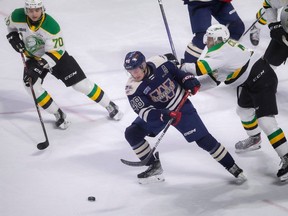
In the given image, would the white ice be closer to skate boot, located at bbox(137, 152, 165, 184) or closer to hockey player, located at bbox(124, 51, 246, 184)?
skate boot, located at bbox(137, 152, 165, 184)

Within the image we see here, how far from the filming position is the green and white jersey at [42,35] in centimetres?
448

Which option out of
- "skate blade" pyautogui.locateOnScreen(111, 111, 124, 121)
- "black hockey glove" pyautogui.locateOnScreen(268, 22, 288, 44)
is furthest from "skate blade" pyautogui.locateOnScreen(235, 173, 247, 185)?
"skate blade" pyautogui.locateOnScreen(111, 111, 124, 121)

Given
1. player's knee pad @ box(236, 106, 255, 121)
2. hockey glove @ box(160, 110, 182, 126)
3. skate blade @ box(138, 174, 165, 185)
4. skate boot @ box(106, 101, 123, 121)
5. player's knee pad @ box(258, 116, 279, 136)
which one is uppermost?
hockey glove @ box(160, 110, 182, 126)

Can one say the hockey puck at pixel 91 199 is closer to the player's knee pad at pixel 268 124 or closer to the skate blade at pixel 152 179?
the skate blade at pixel 152 179

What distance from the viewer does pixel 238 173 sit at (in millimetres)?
3928

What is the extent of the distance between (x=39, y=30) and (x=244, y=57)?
142cm

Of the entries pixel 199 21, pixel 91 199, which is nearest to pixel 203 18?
pixel 199 21

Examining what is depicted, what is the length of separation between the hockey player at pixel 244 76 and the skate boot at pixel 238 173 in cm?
21

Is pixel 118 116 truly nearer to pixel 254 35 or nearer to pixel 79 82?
pixel 79 82

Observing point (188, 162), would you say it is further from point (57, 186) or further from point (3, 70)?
point (3, 70)

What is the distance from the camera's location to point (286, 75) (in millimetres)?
5547

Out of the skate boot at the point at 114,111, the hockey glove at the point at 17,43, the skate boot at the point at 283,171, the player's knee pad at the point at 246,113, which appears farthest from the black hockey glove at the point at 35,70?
the skate boot at the point at 283,171

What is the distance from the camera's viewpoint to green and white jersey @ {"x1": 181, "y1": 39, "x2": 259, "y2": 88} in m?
3.78

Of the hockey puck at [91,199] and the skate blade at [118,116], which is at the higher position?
the hockey puck at [91,199]
